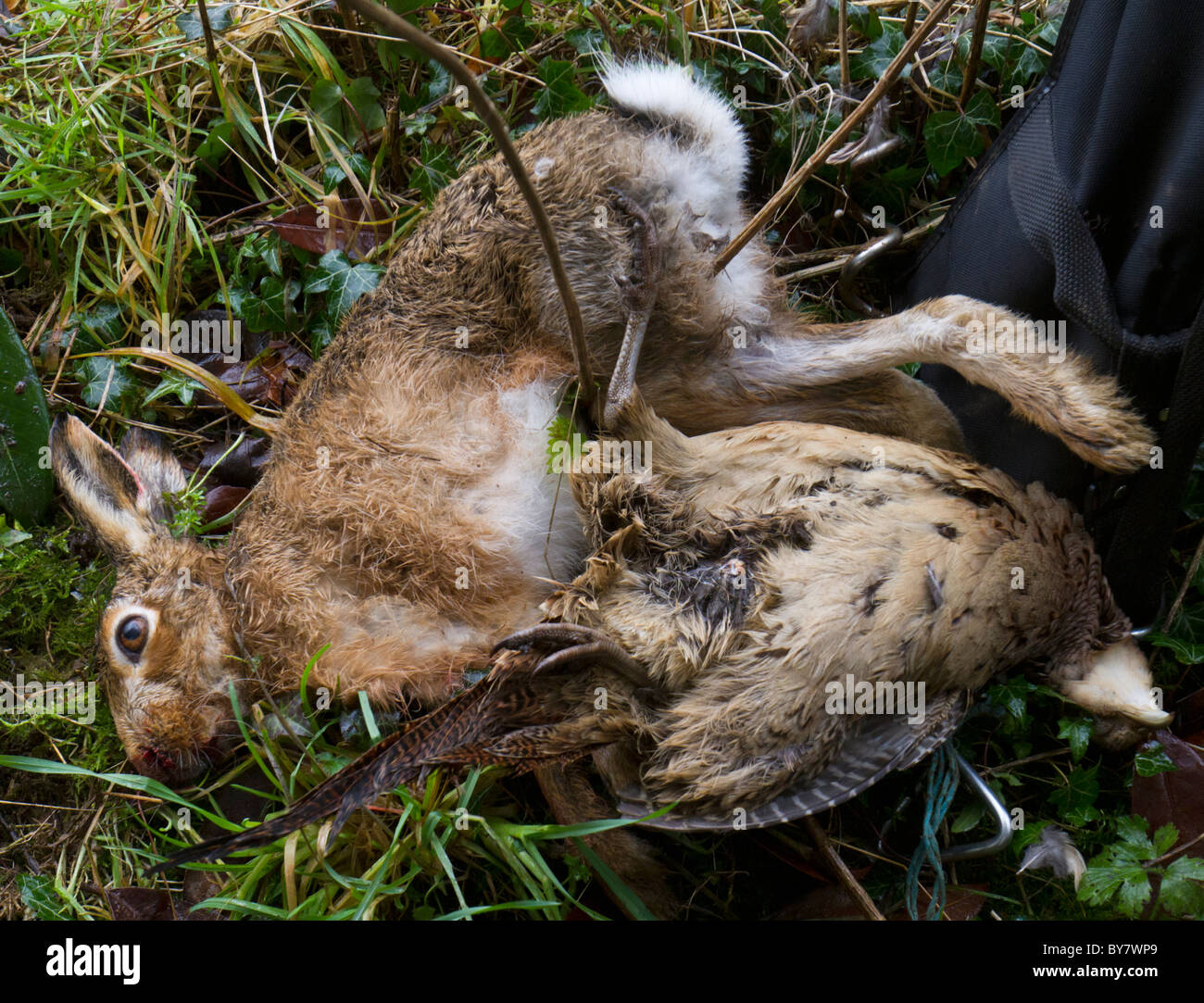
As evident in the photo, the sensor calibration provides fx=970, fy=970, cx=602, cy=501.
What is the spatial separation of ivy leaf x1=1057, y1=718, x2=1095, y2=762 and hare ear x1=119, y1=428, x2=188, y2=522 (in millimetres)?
3120

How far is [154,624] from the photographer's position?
3.26 meters

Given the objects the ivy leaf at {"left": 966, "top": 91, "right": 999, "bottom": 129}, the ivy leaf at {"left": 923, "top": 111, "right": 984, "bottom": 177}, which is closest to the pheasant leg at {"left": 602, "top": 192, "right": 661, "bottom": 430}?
the ivy leaf at {"left": 923, "top": 111, "right": 984, "bottom": 177}

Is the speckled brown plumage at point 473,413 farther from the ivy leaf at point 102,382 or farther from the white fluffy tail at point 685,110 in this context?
the ivy leaf at point 102,382

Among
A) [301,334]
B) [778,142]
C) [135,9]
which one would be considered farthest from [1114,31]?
[135,9]

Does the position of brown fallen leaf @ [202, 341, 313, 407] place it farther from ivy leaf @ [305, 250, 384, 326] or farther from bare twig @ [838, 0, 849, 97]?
bare twig @ [838, 0, 849, 97]

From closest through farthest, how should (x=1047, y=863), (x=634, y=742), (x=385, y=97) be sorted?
(x=634, y=742) → (x=1047, y=863) → (x=385, y=97)

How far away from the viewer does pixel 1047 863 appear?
2939mm

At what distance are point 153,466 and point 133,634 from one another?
0.68 m

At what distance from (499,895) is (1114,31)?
3122mm

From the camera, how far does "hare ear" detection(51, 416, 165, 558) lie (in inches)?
135

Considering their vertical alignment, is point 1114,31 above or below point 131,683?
above

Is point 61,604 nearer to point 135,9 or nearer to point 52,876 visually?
point 52,876

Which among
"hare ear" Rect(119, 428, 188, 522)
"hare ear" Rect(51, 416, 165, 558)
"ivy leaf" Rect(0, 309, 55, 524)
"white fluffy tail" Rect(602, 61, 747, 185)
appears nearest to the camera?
"white fluffy tail" Rect(602, 61, 747, 185)
